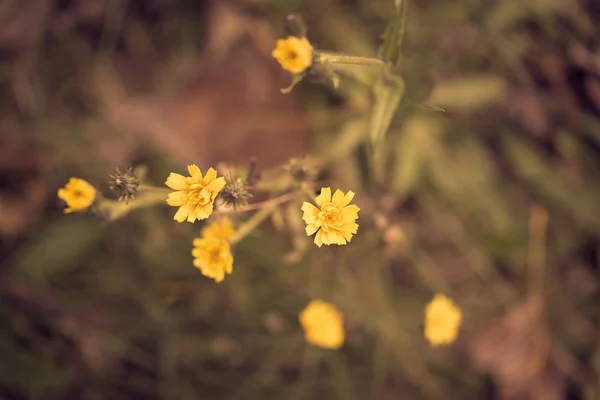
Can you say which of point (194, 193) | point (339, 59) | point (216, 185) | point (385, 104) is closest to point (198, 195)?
point (194, 193)

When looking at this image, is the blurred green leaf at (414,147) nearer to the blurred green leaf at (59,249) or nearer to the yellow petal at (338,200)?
the yellow petal at (338,200)

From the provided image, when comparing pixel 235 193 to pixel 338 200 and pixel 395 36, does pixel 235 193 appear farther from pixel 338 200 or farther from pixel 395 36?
pixel 395 36

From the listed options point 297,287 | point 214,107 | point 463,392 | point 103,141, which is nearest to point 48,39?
point 103,141

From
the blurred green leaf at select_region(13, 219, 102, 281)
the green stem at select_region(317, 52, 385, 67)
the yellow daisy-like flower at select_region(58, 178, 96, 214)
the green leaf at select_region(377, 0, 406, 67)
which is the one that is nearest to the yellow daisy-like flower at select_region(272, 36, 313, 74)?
the green stem at select_region(317, 52, 385, 67)

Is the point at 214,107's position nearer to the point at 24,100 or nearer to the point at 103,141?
the point at 103,141

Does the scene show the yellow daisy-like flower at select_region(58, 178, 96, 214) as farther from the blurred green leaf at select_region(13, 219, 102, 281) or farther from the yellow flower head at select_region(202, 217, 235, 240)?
the blurred green leaf at select_region(13, 219, 102, 281)

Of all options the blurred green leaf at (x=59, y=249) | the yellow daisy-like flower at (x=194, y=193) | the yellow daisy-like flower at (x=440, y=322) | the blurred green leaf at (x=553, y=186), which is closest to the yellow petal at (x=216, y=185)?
the yellow daisy-like flower at (x=194, y=193)
